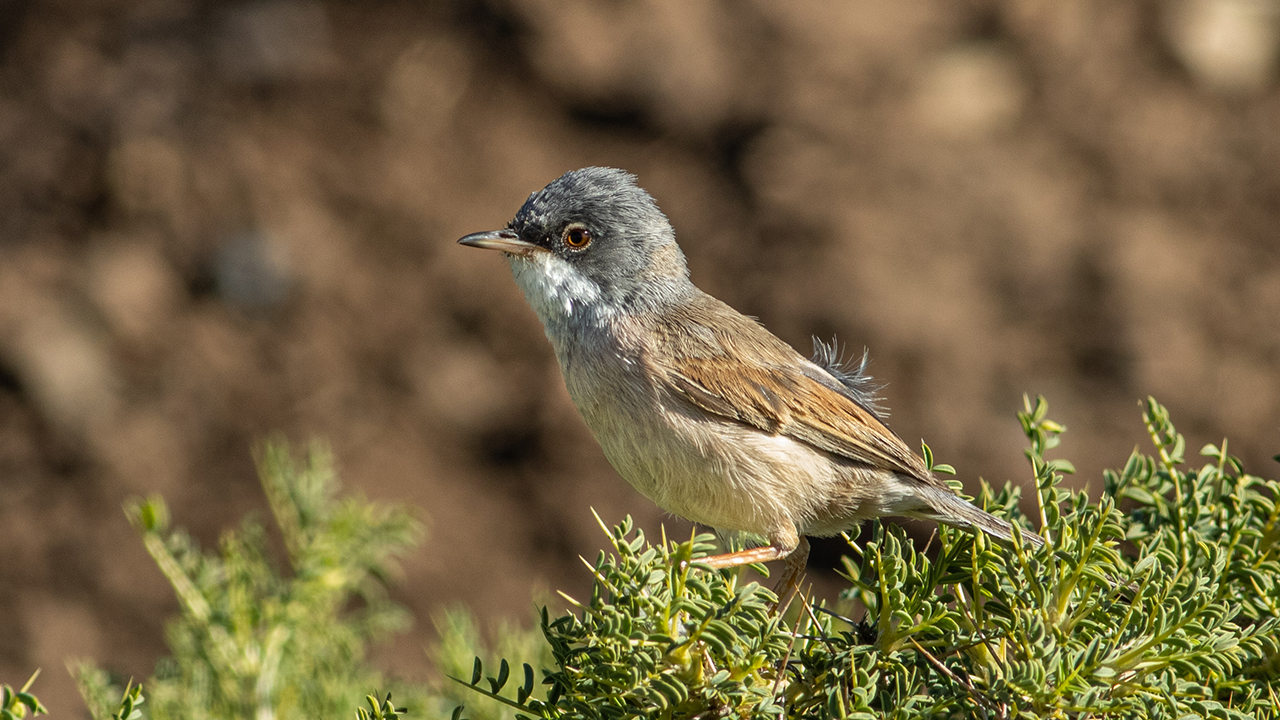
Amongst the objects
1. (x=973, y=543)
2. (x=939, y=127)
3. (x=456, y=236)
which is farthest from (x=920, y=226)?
(x=973, y=543)

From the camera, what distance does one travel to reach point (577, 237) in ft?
10.6

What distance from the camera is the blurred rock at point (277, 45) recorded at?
18.9 feet

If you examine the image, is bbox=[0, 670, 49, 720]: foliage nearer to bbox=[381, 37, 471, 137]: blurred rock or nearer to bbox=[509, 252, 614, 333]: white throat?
bbox=[509, 252, 614, 333]: white throat

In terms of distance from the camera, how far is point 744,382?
9.62ft

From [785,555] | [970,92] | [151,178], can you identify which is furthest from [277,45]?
[785,555]

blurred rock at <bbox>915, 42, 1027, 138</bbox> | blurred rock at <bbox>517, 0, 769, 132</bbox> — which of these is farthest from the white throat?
blurred rock at <bbox>915, 42, 1027, 138</bbox>

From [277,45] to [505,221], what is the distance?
1671 millimetres

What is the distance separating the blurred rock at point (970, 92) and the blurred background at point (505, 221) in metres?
0.02

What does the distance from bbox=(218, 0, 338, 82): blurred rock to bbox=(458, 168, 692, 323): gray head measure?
3.13 metres

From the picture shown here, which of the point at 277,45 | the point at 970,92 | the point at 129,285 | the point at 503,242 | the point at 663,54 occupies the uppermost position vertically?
the point at 970,92

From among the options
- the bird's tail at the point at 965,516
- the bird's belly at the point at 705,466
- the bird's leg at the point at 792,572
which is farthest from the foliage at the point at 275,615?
the bird's tail at the point at 965,516

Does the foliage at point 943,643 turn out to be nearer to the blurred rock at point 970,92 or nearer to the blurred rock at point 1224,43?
the blurred rock at point 970,92

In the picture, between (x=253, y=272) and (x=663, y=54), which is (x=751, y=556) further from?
(x=253, y=272)

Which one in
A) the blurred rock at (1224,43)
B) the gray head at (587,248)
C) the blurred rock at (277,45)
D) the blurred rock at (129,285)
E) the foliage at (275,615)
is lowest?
the foliage at (275,615)
